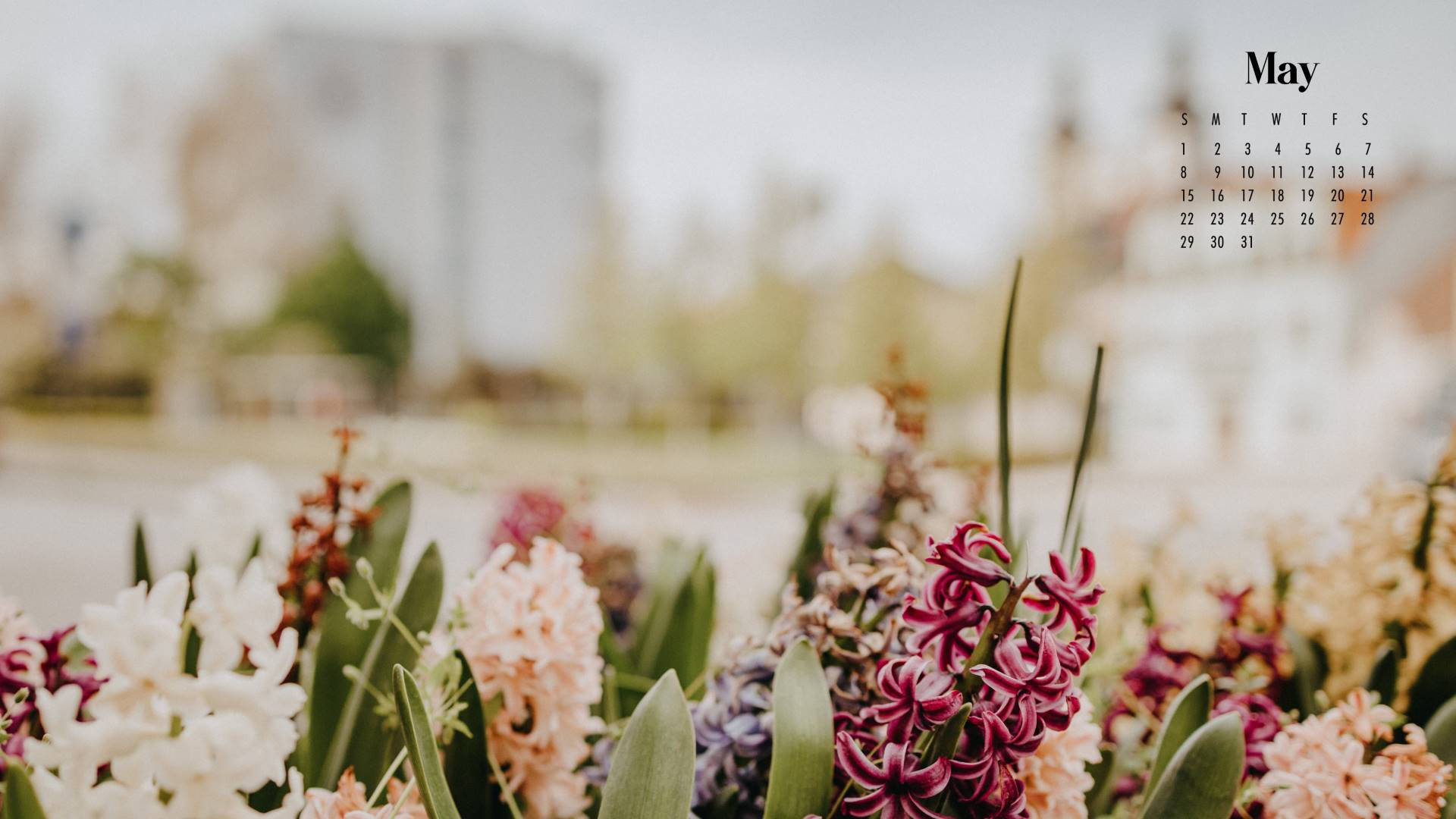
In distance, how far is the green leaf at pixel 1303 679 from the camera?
717 millimetres

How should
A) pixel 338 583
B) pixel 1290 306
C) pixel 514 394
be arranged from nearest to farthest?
1. pixel 338 583
2. pixel 1290 306
3. pixel 514 394

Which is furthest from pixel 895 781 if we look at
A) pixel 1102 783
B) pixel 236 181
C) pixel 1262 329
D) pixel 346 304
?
pixel 346 304

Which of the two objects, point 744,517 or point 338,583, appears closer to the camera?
point 338,583

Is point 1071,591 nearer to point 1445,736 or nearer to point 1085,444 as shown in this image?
point 1085,444

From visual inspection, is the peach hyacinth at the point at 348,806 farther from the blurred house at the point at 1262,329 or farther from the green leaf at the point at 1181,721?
the blurred house at the point at 1262,329

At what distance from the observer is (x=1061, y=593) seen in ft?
1.42

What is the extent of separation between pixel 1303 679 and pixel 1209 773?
0.29 meters

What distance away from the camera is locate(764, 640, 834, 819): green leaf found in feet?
1.53

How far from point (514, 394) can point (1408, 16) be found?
19632 mm

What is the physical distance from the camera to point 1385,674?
664 millimetres

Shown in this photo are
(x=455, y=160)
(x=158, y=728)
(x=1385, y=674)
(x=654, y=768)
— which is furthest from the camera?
(x=455, y=160)

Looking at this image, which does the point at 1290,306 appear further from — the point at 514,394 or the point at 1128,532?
the point at 1128,532

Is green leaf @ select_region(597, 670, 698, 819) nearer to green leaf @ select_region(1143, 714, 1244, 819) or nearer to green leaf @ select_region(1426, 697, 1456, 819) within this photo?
A: green leaf @ select_region(1143, 714, 1244, 819)

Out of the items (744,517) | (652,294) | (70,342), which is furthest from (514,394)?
(744,517)
